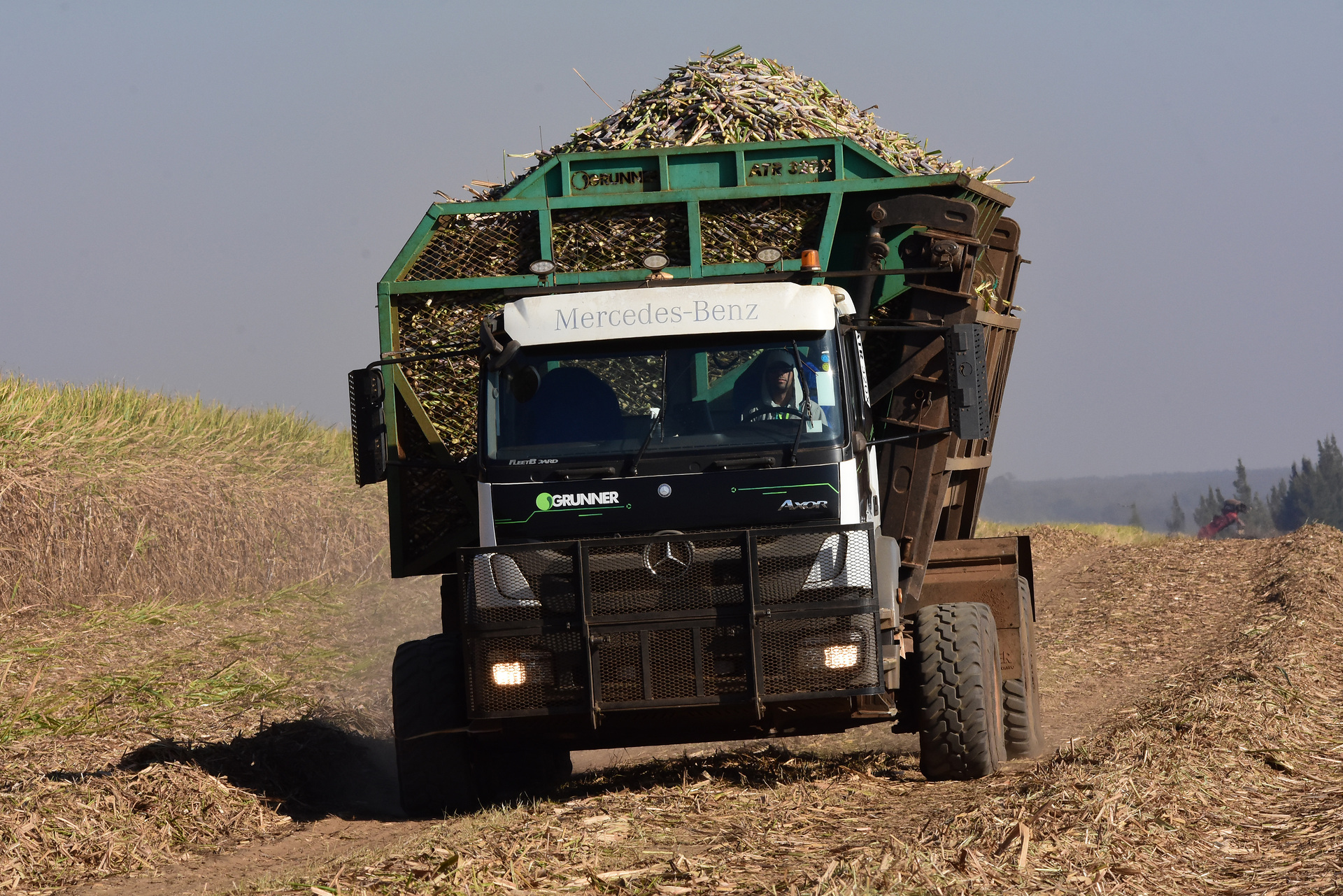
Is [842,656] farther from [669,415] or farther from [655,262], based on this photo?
[655,262]

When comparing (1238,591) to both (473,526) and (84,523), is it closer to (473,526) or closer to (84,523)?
(473,526)

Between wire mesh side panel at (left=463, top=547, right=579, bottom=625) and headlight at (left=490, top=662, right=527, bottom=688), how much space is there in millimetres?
237

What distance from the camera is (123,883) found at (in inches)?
277

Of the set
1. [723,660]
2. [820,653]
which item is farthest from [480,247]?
[820,653]

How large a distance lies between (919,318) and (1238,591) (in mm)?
12234

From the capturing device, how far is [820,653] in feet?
24.2

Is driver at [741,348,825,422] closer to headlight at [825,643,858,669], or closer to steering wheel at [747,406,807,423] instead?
steering wheel at [747,406,807,423]

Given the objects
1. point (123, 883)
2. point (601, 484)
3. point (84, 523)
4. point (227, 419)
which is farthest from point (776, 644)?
point (227, 419)

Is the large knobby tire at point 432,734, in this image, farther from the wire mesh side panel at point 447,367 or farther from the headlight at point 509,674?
the wire mesh side panel at point 447,367

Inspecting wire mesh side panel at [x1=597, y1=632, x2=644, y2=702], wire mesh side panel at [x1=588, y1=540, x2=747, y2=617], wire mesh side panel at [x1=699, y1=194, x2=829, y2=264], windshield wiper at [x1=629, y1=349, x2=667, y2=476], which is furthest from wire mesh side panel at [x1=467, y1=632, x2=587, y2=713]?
wire mesh side panel at [x1=699, y1=194, x2=829, y2=264]

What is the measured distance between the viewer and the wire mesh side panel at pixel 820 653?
290 inches

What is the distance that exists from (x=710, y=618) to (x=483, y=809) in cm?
201

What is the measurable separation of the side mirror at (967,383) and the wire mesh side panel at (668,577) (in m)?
1.55

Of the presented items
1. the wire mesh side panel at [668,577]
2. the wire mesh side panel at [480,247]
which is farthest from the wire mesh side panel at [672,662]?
the wire mesh side panel at [480,247]
